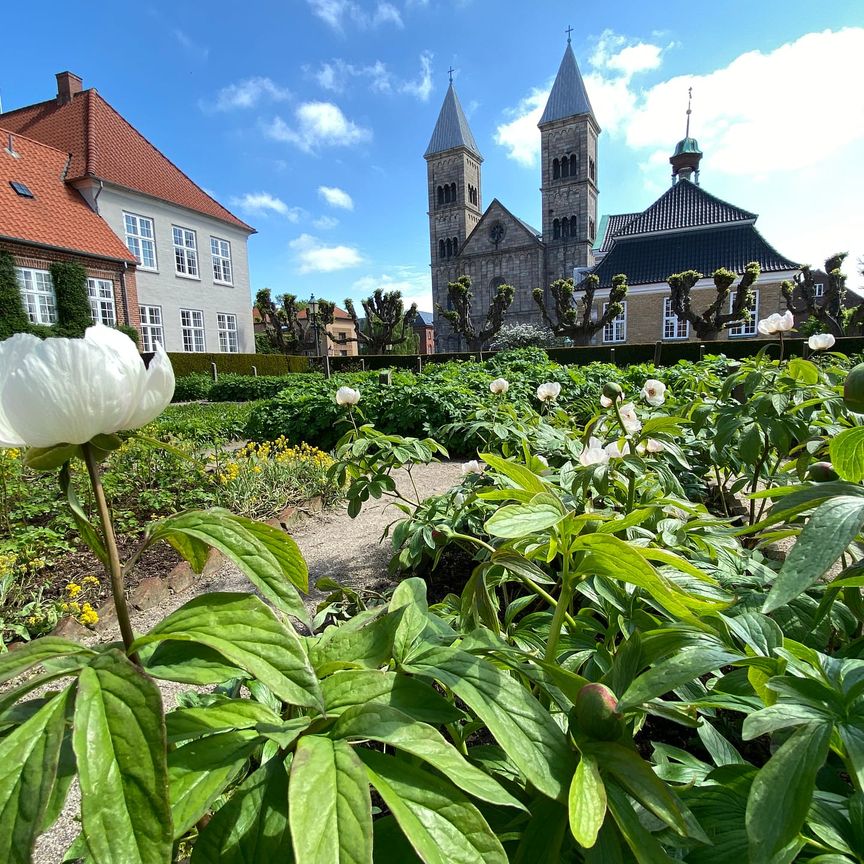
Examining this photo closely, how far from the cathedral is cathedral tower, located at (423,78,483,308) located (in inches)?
3.6

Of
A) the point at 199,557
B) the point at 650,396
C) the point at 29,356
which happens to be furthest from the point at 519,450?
the point at 29,356

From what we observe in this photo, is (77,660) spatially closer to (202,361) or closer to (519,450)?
(519,450)

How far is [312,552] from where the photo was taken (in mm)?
3930

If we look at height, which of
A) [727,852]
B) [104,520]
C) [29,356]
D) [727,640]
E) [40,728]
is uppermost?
[29,356]

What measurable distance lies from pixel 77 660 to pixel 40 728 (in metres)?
0.07

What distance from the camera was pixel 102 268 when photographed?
19.8 meters

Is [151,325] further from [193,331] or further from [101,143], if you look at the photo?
[101,143]

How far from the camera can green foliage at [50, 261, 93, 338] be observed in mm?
18375

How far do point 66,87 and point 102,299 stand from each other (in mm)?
10835

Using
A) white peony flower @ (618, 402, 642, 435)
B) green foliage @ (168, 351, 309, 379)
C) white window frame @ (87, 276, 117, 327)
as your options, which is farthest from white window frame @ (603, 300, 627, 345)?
white peony flower @ (618, 402, 642, 435)

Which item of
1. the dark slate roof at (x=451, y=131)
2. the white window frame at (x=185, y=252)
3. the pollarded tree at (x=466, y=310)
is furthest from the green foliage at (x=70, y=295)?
the dark slate roof at (x=451, y=131)

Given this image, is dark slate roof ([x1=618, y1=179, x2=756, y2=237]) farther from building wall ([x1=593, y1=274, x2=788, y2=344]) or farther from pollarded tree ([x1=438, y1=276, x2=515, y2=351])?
pollarded tree ([x1=438, y1=276, x2=515, y2=351])

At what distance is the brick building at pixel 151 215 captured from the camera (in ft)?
69.3

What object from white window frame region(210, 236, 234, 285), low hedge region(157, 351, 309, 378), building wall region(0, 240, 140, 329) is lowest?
low hedge region(157, 351, 309, 378)
